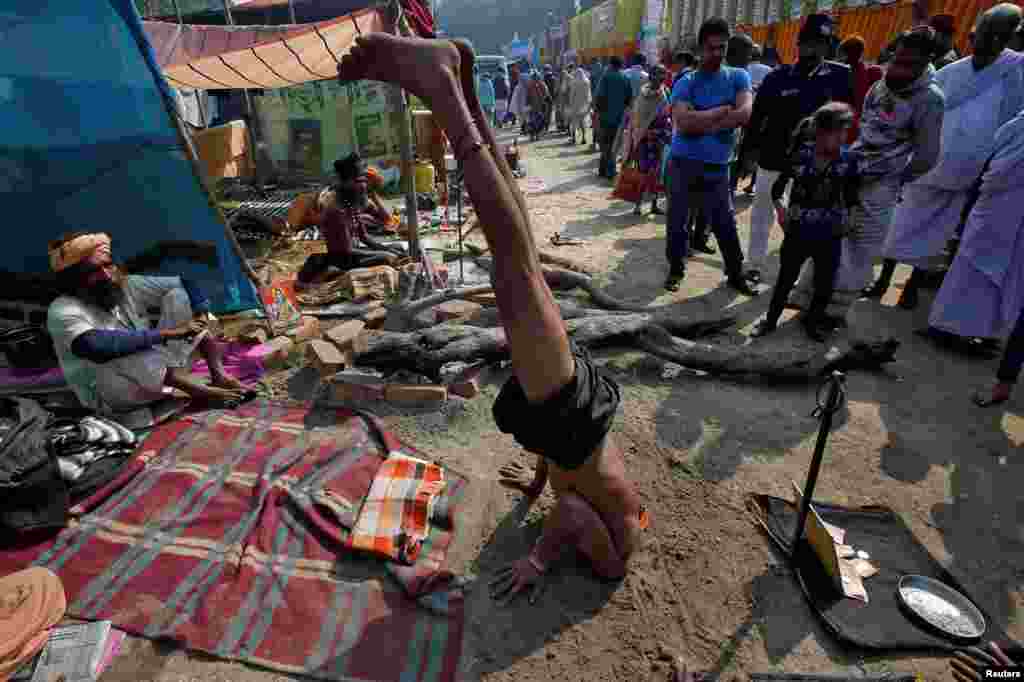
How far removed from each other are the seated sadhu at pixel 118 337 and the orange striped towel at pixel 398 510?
1.66 metres

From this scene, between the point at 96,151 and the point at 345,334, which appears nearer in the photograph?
the point at 345,334

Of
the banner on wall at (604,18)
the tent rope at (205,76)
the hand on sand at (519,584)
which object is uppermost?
the banner on wall at (604,18)

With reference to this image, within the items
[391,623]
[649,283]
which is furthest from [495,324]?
[391,623]

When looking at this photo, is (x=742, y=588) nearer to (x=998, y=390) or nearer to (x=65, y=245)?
(x=998, y=390)

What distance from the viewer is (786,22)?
12484mm

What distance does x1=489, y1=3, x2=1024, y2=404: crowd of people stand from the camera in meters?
3.77

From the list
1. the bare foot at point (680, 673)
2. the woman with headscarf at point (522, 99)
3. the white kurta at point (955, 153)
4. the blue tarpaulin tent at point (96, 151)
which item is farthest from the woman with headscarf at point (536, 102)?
the bare foot at point (680, 673)

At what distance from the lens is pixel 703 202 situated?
515 centimetres

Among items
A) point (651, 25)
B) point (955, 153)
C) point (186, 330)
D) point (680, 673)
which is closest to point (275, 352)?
point (186, 330)

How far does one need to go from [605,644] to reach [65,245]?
3743 millimetres

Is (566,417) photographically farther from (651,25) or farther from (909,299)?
(651,25)

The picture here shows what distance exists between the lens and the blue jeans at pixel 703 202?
4969mm

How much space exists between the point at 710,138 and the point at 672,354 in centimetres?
216

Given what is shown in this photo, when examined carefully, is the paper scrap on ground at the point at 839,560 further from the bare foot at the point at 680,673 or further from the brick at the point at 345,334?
the brick at the point at 345,334
